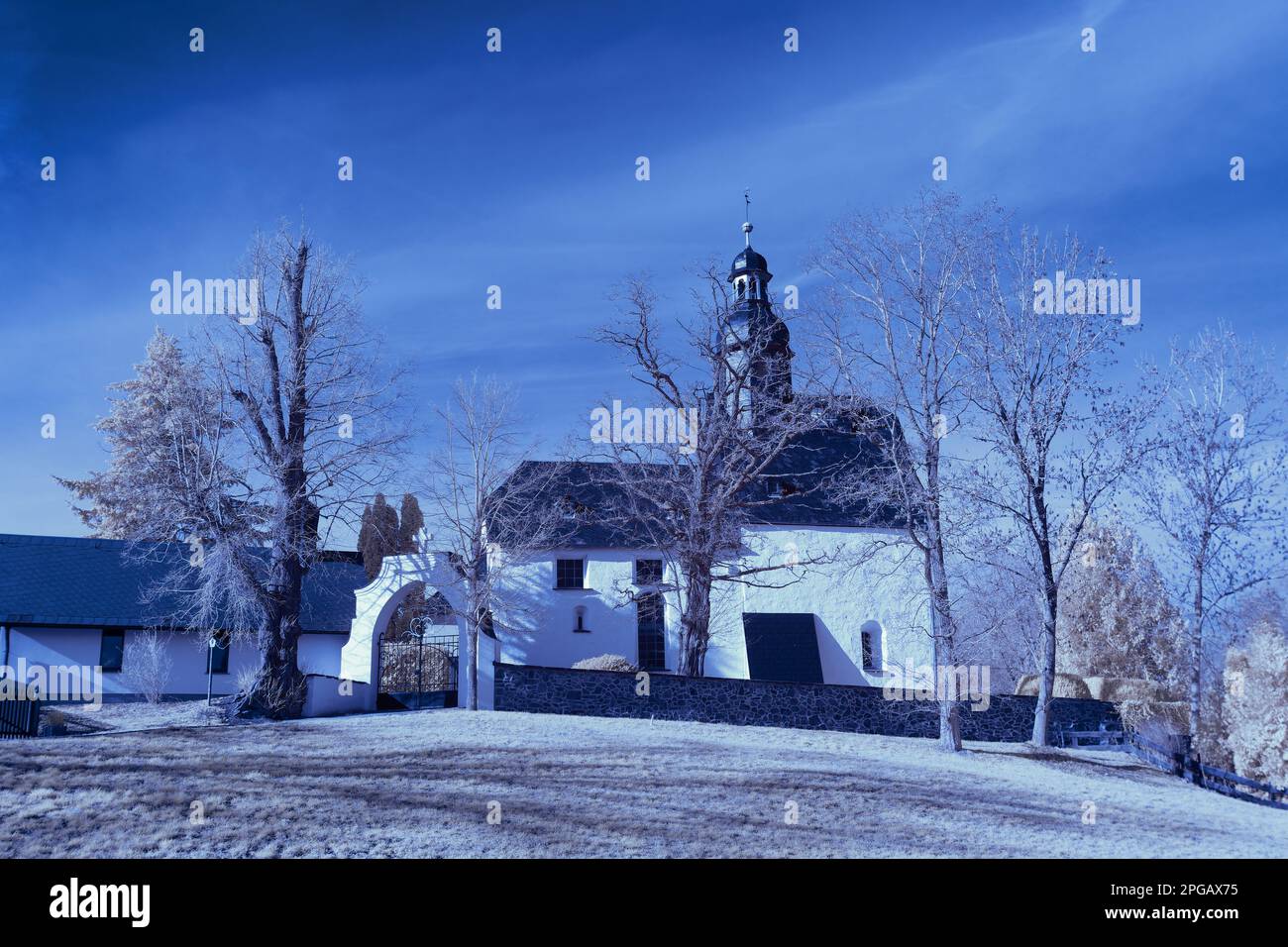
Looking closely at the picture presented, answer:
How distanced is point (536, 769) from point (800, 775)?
4.29 metres

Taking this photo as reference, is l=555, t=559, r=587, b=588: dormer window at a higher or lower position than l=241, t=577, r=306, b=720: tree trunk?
higher

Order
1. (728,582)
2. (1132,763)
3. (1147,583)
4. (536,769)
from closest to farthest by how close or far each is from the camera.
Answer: (536,769) → (1132,763) → (728,582) → (1147,583)

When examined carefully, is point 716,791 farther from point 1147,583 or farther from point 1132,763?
point 1147,583

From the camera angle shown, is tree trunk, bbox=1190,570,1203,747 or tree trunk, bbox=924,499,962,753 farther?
tree trunk, bbox=1190,570,1203,747

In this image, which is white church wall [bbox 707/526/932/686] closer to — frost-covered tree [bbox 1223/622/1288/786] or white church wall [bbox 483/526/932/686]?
white church wall [bbox 483/526/932/686]

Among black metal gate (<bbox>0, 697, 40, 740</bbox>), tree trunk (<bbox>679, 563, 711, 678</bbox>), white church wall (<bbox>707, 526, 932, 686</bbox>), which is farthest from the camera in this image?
white church wall (<bbox>707, 526, 932, 686</bbox>)

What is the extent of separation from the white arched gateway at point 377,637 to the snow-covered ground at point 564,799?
370 centimetres

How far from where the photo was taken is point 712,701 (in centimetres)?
2234

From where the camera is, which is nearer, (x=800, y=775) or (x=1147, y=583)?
(x=800, y=775)

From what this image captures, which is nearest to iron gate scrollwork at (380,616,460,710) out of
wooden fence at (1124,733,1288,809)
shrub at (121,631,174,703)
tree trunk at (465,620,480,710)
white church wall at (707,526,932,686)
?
tree trunk at (465,620,480,710)

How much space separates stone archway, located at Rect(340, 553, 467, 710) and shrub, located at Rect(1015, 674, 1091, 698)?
724 inches

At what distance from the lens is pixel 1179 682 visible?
29.5 meters

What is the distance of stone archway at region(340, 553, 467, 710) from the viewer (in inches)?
920
